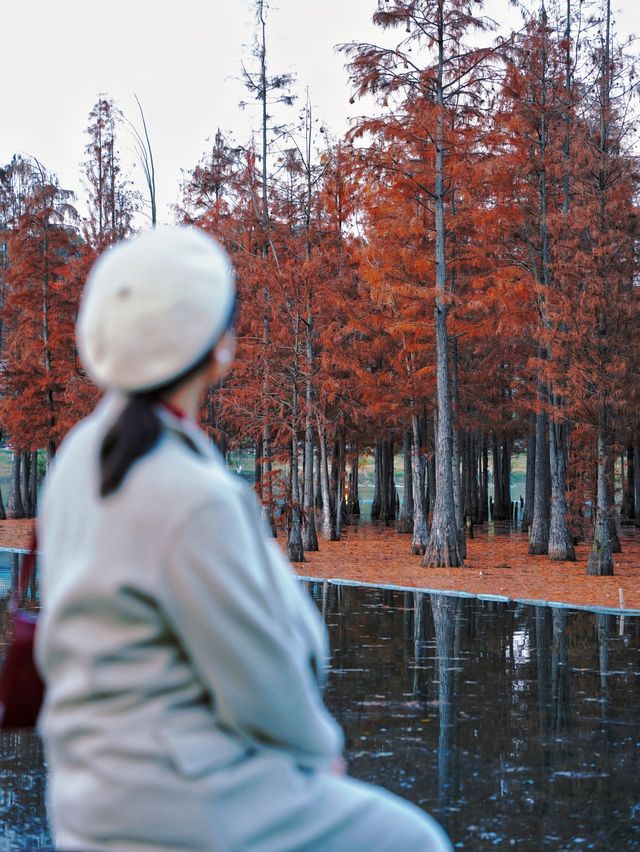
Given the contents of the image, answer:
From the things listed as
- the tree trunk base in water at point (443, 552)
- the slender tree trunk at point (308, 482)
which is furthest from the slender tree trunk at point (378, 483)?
the tree trunk base in water at point (443, 552)

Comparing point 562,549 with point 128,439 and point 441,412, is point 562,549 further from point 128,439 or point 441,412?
point 128,439

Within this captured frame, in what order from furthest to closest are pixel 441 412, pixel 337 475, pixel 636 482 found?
pixel 636 482 → pixel 337 475 → pixel 441 412

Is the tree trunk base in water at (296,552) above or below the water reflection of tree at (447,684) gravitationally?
below

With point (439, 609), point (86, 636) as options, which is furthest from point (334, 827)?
point (439, 609)

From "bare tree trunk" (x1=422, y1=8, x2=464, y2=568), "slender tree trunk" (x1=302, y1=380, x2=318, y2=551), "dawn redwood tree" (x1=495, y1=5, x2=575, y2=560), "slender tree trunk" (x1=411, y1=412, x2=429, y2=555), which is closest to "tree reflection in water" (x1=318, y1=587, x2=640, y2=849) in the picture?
"bare tree trunk" (x1=422, y1=8, x2=464, y2=568)

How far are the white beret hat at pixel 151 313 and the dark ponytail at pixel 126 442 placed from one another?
2.5 inches

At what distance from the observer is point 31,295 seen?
37625mm

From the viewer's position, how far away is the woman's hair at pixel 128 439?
181 cm

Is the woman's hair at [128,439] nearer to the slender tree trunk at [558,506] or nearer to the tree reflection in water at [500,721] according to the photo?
the tree reflection in water at [500,721]

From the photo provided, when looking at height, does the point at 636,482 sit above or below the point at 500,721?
below

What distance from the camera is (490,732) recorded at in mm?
7781

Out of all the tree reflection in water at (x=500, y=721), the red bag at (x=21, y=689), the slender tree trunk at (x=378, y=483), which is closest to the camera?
the red bag at (x=21, y=689)

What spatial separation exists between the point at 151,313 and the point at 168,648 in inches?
22.5

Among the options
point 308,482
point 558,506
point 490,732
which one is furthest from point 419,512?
point 490,732
